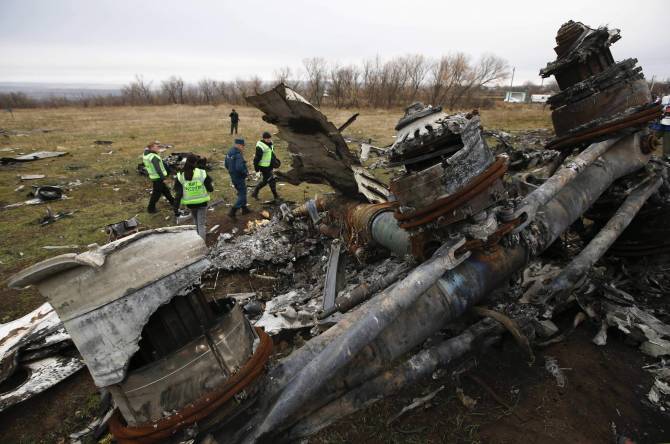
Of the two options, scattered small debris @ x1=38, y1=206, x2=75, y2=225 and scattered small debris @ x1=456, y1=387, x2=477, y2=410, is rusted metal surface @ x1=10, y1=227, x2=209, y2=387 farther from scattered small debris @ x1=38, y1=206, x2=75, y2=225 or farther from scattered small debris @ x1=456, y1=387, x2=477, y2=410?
scattered small debris @ x1=38, y1=206, x2=75, y2=225

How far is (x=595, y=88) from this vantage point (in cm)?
292

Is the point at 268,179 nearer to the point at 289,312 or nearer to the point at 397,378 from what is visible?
the point at 289,312

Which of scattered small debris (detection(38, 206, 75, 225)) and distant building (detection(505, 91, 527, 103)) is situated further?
distant building (detection(505, 91, 527, 103))

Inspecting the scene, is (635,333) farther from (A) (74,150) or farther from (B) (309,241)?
(A) (74,150)

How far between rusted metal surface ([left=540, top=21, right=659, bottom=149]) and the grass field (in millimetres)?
5351

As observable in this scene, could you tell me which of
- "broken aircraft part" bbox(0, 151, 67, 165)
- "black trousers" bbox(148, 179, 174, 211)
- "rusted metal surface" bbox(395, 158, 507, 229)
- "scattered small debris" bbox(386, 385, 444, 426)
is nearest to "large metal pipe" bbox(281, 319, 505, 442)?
"scattered small debris" bbox(386, 385, 444, 426)

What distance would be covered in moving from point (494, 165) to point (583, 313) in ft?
6.46

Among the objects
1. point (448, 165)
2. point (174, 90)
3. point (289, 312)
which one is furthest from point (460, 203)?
point (174, 90)

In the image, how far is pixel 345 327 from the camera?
1.69 metres

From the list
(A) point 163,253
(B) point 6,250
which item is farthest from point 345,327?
(B) point 6,250

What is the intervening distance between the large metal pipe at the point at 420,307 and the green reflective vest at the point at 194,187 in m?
5.08

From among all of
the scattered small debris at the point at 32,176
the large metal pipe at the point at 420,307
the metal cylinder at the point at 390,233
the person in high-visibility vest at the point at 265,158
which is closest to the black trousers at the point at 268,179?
Result: the person in high-visibility vest at the point at 265,158

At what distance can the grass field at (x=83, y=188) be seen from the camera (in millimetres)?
3516

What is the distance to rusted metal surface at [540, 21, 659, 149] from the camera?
Answer: 2.81 metres
